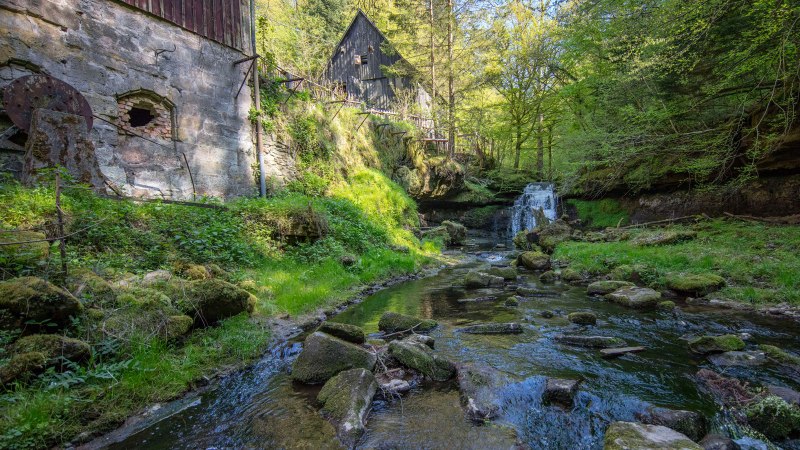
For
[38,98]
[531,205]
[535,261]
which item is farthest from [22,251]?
[531,205]

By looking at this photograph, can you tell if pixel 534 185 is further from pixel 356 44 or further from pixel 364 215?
pixel 356 44

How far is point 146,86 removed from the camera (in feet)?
30.3

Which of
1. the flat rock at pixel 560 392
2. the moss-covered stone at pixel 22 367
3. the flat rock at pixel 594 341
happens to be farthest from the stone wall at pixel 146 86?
the flat rock at pixel 594 341

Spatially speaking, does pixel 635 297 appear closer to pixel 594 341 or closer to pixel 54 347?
pixel 594 341

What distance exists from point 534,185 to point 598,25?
30.6 ft

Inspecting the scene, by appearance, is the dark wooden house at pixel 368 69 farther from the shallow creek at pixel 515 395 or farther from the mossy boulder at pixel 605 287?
the shallow creek at pixel 515 395

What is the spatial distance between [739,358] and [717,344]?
302mm

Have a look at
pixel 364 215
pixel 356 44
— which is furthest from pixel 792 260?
pixel 356 44

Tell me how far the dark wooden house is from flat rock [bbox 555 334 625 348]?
21899mm

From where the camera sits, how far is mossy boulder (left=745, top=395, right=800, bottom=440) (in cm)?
330

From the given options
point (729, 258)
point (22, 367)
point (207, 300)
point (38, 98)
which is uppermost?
point (38, 98)

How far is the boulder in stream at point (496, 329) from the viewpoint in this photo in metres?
6.18

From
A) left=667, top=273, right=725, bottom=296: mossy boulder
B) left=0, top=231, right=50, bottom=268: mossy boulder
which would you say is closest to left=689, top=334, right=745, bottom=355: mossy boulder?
left=667, top=273, right=725, bottom=296: mossy boulder

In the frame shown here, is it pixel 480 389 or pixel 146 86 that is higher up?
pixel 146 86
